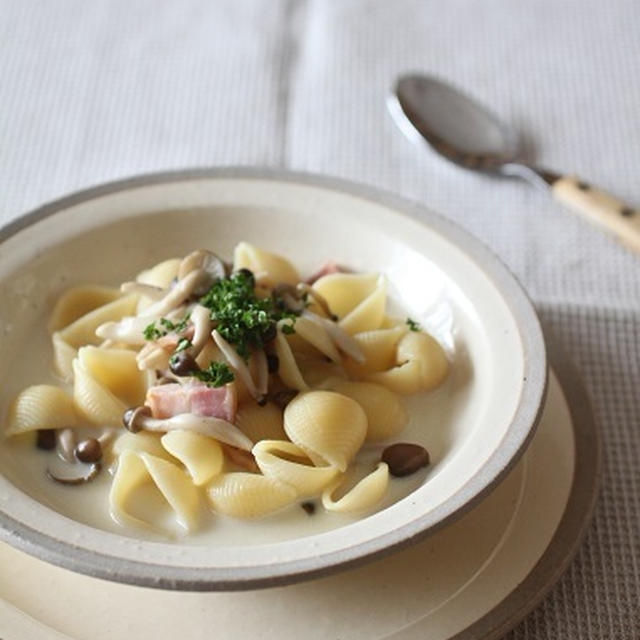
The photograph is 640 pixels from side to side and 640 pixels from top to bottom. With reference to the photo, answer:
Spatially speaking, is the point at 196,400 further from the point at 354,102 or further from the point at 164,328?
the point at 354,102

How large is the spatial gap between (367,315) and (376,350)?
0.08m

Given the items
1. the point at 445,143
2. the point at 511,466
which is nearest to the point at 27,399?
the point at 511,466

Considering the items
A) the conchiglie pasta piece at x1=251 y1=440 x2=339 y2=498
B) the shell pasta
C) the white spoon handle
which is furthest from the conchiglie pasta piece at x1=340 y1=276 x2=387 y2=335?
the white spoon handle

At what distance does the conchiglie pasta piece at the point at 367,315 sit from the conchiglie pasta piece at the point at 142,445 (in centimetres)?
37

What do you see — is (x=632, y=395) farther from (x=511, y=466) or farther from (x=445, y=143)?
(x=445, y=143)

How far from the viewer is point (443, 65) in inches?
106

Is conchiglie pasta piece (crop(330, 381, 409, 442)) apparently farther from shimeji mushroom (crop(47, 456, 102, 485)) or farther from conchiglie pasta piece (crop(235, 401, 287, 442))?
shimeji mushroom (crop(47, 456, 102, 485))

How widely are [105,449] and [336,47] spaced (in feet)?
4.90

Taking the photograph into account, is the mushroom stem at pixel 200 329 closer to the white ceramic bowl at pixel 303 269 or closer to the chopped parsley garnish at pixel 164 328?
the chopped parsley garnish at pixel 164 328

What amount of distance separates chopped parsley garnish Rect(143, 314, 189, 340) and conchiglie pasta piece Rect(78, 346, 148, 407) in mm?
51

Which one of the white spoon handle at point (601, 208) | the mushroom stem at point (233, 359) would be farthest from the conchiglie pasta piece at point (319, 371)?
the white spoon handle at point (601, 208)

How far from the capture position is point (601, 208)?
2.19 m

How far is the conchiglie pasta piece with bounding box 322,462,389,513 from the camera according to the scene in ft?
4.73

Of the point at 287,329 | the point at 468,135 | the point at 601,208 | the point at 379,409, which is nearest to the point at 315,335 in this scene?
the point at 287,329
